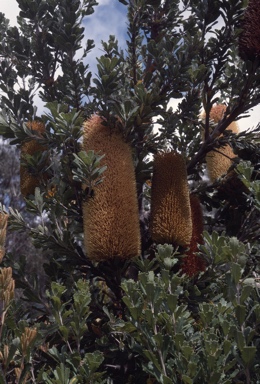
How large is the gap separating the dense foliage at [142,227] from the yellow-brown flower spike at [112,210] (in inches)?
1.2

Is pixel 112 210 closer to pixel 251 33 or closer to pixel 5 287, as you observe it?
pixel 5 287

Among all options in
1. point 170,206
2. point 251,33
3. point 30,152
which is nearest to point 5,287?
point 170,206

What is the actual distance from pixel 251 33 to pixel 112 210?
2.93 feet

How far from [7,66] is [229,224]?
1267 millimetres

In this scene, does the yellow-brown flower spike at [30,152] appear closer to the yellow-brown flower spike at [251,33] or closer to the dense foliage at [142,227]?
the dense foliage at [142,227]

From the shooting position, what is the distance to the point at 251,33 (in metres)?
2.12

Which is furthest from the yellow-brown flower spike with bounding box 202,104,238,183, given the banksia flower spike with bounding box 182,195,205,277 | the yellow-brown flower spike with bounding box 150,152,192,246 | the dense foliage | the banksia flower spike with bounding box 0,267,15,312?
the banksia flower spike with bounding box 0,267,15,312

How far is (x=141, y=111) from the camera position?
2070 millimetres

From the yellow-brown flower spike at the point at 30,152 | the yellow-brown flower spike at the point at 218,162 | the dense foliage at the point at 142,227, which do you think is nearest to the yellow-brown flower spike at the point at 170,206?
the dense foliage at the point at 142,227

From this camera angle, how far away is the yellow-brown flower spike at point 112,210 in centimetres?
A: 185

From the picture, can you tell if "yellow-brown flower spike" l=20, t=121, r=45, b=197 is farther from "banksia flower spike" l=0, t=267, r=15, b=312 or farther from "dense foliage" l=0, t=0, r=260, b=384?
"banksia flower spike" l=0, t=267, r=15, b=312

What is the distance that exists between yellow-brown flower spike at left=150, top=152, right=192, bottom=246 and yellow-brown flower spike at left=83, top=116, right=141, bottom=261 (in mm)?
123

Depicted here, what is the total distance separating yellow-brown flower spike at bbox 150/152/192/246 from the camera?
79.0 inches

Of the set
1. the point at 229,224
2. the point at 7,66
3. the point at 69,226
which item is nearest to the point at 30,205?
the point at 69,226
